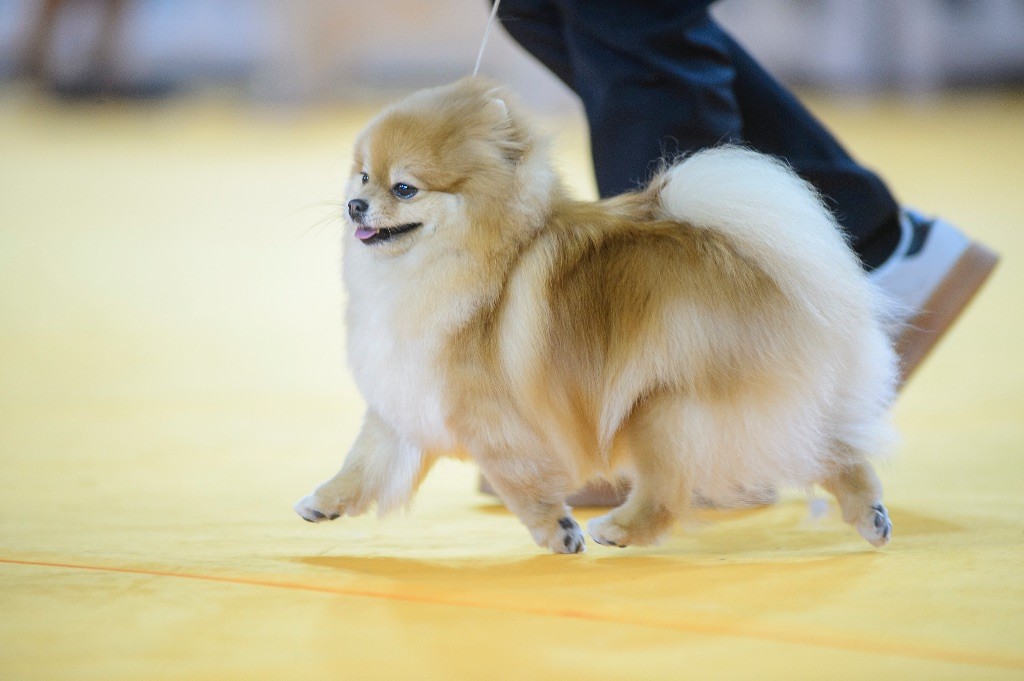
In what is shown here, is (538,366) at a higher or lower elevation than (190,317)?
higher

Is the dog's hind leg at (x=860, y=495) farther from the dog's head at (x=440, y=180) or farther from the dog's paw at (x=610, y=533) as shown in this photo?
the dog's head at (x=440, y=180)

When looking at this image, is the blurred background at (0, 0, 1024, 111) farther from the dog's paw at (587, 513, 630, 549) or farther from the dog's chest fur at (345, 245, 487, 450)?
the dog's paw at (587, 513, 630, 549)

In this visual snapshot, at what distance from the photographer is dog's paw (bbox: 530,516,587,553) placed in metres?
1.50

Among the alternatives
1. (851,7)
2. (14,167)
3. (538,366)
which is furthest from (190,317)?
A: (851,7)

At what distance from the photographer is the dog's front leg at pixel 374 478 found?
5.19ft

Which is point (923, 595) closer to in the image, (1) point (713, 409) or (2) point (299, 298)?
(1) point (713, 409)

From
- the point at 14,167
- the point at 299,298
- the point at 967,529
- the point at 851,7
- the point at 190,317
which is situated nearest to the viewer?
the point at 967,529

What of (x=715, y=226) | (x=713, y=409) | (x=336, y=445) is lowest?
(x=336, y=445)

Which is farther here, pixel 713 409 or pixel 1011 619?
pixel 713 409

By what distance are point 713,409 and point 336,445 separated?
1183 millimetres

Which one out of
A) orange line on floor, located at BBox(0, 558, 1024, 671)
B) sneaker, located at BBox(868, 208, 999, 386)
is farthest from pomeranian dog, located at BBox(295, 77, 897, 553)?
sneaker, located at BBox(868, 208, 999, 386)

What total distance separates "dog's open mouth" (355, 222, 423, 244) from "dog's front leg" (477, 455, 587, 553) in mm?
344

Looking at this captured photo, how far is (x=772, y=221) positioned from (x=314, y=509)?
0.80 meters

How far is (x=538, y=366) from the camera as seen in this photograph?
1.45 m
